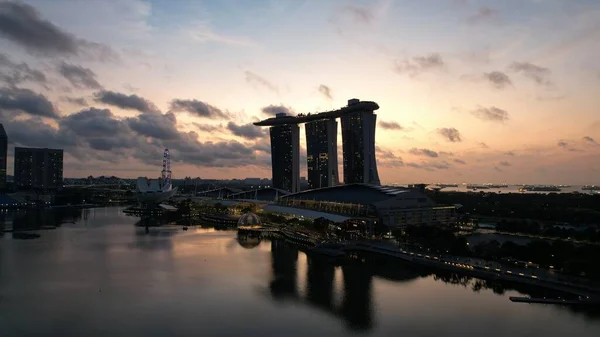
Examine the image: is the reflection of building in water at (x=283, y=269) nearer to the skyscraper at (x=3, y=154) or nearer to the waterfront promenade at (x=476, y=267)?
the waterfront promenade at (x=476, y=267)

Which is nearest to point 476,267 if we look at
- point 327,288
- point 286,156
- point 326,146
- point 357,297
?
point 357,297

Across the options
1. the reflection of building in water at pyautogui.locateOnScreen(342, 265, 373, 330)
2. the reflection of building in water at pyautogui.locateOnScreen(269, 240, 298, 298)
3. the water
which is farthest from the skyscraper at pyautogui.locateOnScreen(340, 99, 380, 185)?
the reflection of building in water at pyautogui.locateOnScreen(342, 265, 373, 330)

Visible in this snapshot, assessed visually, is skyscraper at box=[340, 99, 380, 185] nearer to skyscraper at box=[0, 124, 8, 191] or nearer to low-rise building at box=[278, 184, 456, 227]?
low-rise building at box=[278, 184, 456, 227]

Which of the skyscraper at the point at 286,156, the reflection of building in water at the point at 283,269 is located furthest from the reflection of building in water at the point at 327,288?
the skyscraper at the point at 286,156

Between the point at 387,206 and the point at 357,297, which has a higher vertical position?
the point at 387,206

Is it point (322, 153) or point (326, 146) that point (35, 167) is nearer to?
point (322, 153)

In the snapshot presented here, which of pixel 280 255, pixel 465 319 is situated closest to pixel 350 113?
pixel 280 255
